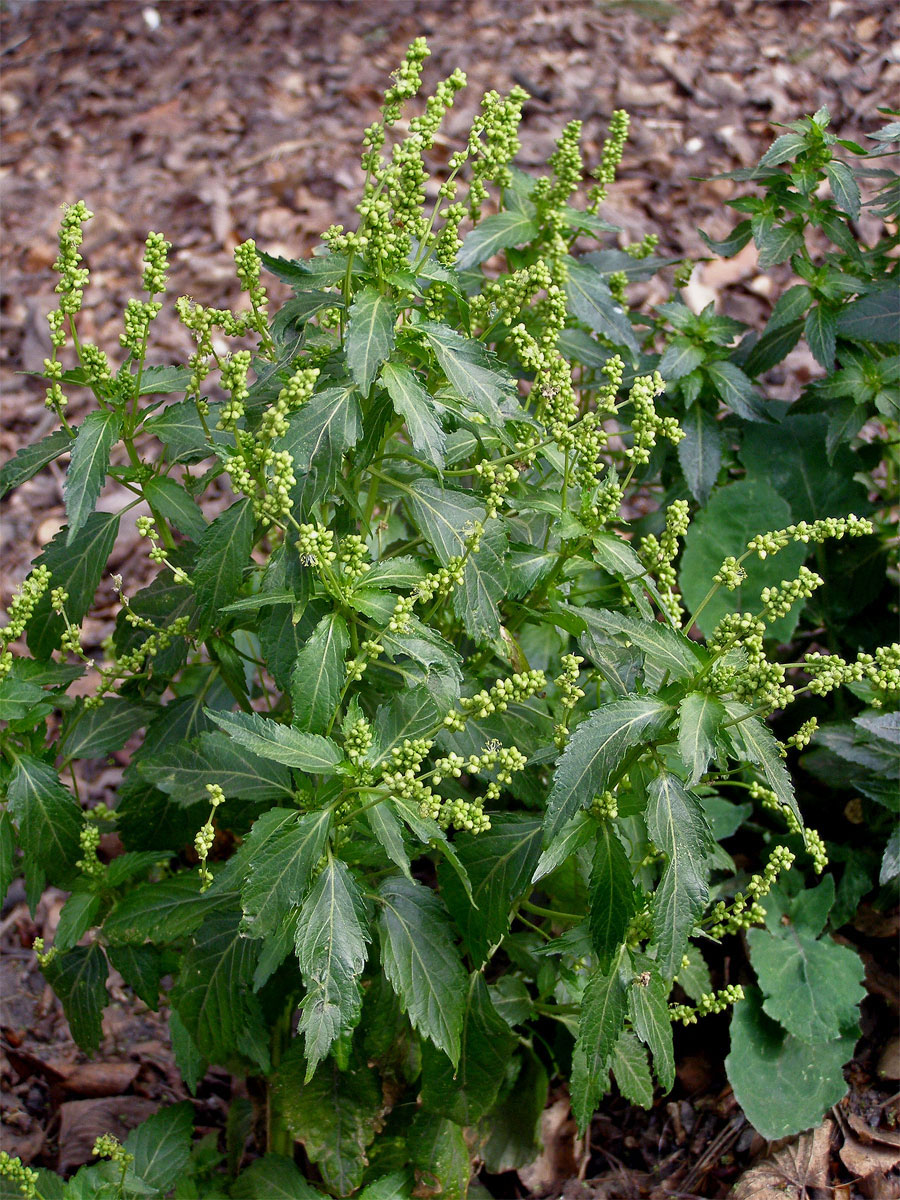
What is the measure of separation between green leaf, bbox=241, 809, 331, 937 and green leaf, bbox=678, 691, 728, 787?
0.75m

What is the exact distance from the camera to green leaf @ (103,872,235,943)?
261 cm

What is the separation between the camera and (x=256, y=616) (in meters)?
2.69

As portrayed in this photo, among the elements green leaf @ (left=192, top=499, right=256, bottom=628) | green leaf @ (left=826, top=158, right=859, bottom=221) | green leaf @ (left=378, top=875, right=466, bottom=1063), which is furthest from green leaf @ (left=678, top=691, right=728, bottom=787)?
green leaf @ (left=826, top=158, right=859, bottom=221)

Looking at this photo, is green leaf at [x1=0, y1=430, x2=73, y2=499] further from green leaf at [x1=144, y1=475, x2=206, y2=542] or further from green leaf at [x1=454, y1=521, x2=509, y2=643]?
green leaf at [x1=454, y1=521, x2=509, y2=643]

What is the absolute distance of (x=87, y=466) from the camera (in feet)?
7.87

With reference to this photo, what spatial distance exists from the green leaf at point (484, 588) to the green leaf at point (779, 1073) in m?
1.63

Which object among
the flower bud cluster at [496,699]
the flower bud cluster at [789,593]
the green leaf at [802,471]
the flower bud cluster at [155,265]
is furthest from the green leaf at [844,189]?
the flower bud cluster at [155,265]

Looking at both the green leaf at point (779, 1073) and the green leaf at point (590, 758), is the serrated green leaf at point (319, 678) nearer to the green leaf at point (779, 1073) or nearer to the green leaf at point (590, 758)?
the green leaf at point (590, 758)

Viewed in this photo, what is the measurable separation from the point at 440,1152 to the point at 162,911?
0.95 metres

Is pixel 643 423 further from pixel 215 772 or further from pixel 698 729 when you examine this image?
pixel 215 772

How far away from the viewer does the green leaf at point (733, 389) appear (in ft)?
11.5

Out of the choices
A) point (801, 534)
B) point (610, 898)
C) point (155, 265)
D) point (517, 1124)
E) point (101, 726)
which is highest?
point (155, 265)

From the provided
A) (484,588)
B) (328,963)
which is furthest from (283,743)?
(484,588)

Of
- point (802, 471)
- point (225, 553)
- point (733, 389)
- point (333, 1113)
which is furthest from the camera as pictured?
point (802, 471)
